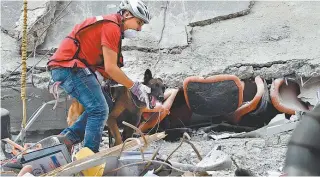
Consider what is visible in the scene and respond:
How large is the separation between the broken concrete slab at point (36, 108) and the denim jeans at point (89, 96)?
175 centimetres

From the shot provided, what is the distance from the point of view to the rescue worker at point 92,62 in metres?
4.09

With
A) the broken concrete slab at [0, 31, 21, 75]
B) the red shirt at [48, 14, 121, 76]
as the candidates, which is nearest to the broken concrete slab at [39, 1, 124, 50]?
the broken concrete slab at [0, 31, 21, 75]

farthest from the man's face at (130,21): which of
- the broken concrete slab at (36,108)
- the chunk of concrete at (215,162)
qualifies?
the broken concrete slab at (36,108)

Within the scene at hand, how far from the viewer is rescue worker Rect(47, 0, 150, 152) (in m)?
4.09

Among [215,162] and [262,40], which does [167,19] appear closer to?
[262,40]

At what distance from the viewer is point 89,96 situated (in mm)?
4141

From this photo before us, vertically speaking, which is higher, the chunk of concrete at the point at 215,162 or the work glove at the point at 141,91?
the work glove at the point at 141,91

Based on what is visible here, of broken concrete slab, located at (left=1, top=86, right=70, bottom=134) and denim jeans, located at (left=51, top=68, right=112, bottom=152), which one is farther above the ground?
denim jeans, located at (left=51, top=68, right=112, bottom=152)

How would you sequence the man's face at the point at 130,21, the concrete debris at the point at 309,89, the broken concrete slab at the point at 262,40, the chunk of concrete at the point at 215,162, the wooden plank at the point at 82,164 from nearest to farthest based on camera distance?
1. the wooden plank at the point at 82,164
2. the chunk of concrete at the point at 215,162
3. the man's face at the point at 130,21
4. the concrete debris at the point at 309,89
5. the broken concrete slab at the point at 262,40

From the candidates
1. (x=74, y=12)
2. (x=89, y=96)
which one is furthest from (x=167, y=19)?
(x=89, y=96)

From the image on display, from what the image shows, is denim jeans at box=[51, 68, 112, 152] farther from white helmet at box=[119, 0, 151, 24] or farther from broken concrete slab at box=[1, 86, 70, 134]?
broken concrete slab at box=[1, 86, 70, 134]

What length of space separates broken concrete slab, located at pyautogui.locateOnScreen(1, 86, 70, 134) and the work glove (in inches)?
70.0

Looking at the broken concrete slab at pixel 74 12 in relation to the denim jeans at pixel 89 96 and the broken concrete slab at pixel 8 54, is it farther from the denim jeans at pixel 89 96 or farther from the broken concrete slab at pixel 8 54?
the denim jeans at pixel 89 96

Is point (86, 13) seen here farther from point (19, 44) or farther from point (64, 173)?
point (64, 173)
